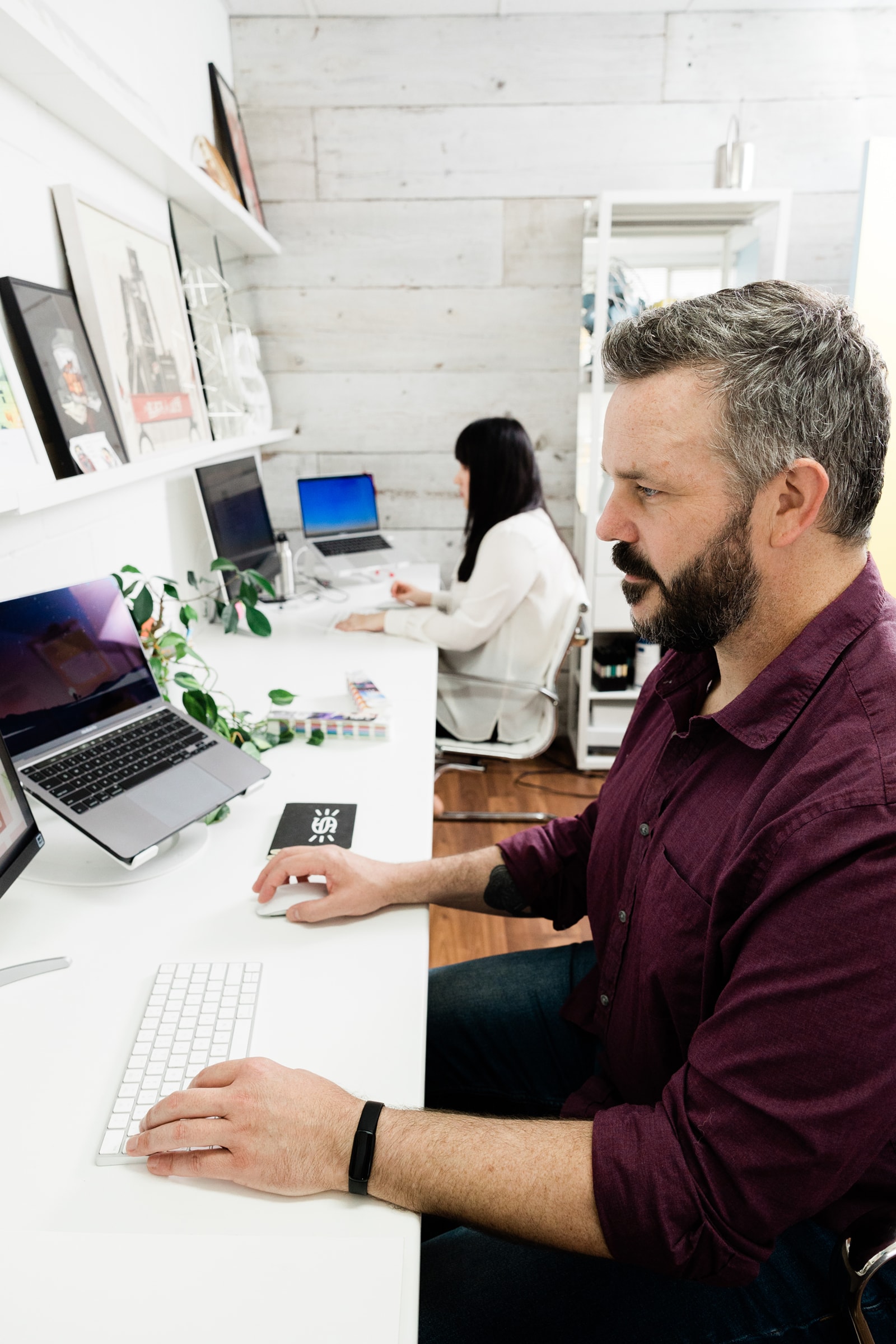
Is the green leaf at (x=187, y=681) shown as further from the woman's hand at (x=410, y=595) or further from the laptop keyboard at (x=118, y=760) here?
the woman's hand at (x=410, y=595)

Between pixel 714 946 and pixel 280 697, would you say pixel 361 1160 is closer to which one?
pixel 714 946

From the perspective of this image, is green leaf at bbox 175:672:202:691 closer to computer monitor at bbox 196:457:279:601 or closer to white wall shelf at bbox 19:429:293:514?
white wall shelf at bbox 19:429:293:514

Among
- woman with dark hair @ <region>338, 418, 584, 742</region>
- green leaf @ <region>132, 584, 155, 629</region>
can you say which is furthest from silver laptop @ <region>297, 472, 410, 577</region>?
green leaf @ <region>132, 584, 155, 629</region>

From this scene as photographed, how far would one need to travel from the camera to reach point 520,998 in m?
1.27

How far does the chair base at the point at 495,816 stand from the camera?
9.50ft

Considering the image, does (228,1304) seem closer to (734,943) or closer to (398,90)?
(734,943)

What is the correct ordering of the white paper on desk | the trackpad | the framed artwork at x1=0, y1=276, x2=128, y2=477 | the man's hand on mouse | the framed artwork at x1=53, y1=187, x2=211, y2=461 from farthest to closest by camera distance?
the framed artwork at x1=53, y1=187, x2=211, y2=461 < the framed artwork at x1=0, y1=276, x2=128, y2=477 < the trackpad < the man's hand on mouse < the white paper on desk

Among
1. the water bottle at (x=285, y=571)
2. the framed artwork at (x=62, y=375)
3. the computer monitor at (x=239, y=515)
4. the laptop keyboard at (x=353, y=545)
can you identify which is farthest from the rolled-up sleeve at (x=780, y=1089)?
the laptop keyboard at (x=353, y=545)

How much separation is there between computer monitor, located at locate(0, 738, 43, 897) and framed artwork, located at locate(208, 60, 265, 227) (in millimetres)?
2513

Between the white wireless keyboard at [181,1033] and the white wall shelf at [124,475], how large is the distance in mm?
685

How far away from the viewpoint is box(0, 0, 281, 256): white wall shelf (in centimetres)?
123

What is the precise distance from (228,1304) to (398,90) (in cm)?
352

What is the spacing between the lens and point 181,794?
127 cm

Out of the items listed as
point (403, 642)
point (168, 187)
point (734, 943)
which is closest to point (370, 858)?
point (734, 943)
